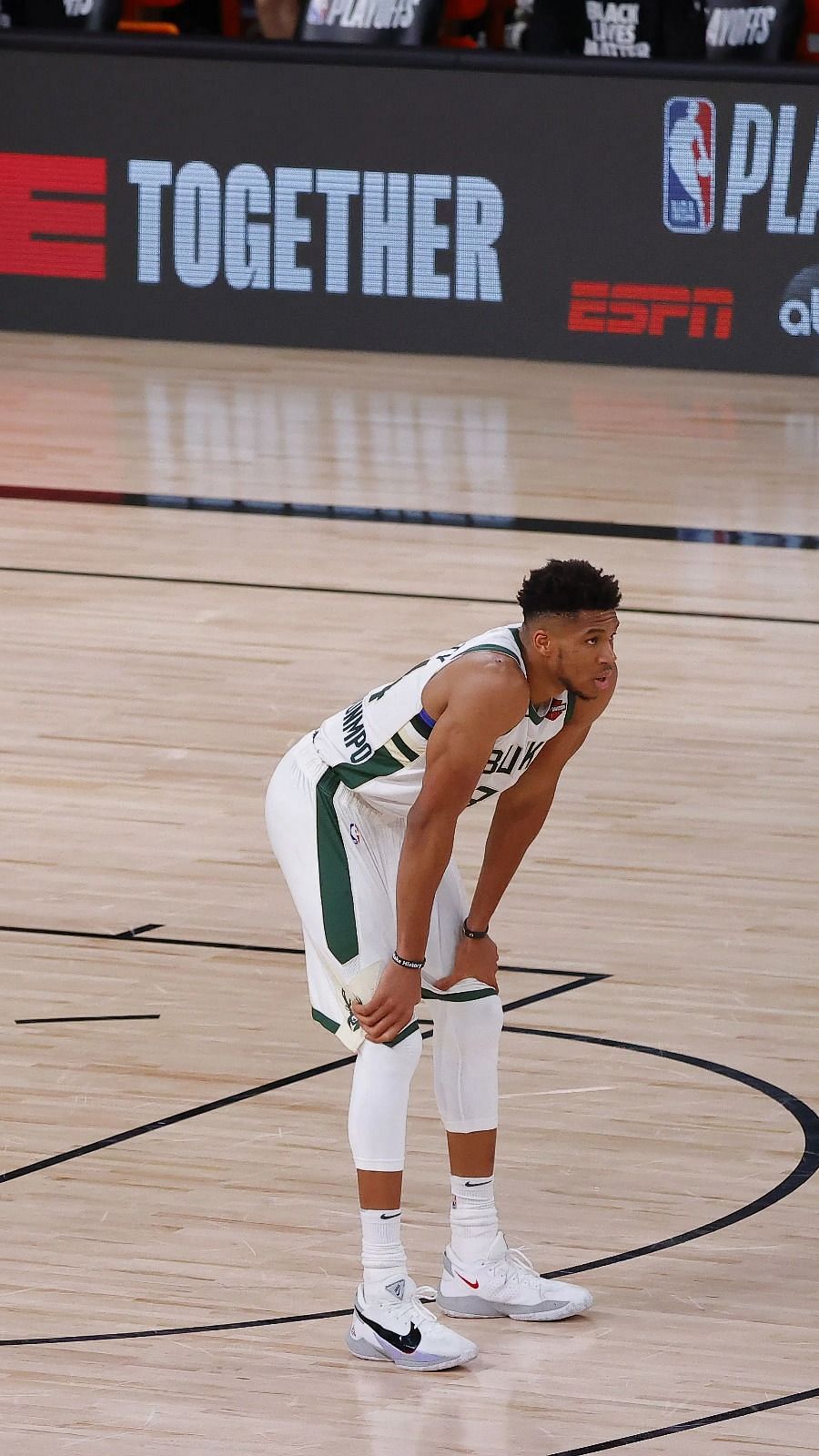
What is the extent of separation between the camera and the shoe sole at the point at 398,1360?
3102 mm

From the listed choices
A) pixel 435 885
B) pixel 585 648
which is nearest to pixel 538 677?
pixel 585 648

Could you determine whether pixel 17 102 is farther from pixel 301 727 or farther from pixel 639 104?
pixel 301 727

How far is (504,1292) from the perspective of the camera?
10.7ft

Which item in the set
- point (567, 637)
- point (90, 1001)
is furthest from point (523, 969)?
point (567, 637)

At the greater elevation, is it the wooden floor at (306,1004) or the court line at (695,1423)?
the court line at (695,1423)

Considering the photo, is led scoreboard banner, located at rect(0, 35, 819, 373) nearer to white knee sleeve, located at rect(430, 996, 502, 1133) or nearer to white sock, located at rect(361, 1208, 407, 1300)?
white knee sleeve, located at rect(430, 996, 502, 1133)

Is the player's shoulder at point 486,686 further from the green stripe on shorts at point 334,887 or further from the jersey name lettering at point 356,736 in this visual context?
the green stripe on shorts at point 334,887

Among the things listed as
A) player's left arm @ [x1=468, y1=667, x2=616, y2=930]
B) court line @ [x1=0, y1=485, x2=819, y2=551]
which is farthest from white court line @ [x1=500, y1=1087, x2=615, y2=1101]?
court line @ [x1=0, y1=485, x2=819, y2=551]

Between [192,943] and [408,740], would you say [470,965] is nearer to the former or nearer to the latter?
[408,740]

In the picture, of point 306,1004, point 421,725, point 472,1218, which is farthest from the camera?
point 306,1004

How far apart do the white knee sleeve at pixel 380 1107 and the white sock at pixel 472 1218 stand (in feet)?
0.48

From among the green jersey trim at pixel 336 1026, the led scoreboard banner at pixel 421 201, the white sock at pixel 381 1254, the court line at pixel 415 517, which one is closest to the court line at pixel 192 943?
the green jersey trim at pixel 336 1026

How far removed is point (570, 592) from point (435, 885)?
416 millimetres

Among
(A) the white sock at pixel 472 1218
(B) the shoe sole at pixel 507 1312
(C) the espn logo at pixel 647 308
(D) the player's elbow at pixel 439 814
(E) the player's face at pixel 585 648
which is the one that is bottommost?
(B) the shoe sole at pixel 507 1312
